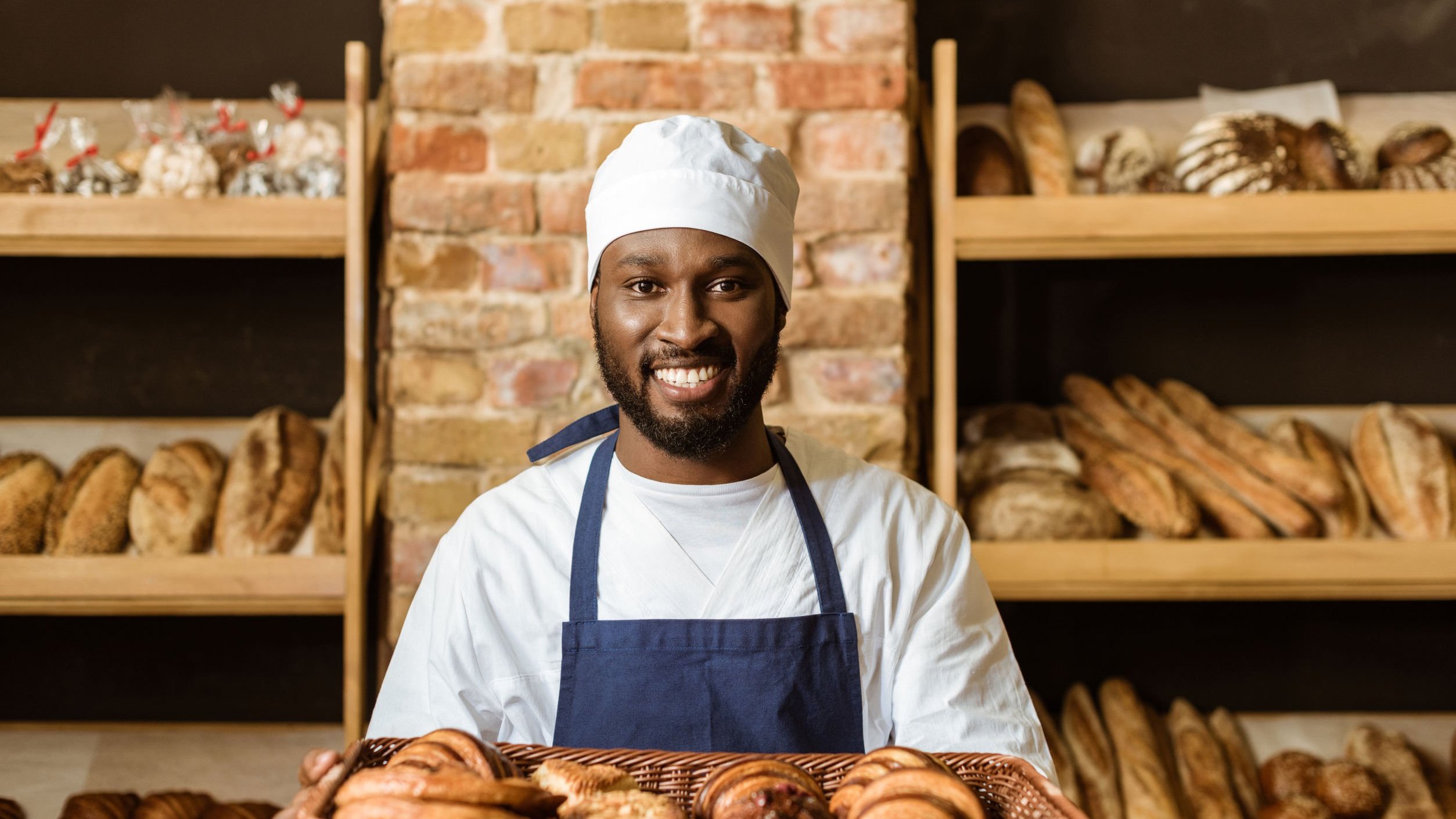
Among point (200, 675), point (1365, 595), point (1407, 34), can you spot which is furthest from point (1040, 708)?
point (200, 675)

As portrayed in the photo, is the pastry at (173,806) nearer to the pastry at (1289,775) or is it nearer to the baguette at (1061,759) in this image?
the baguette at (1061,759)

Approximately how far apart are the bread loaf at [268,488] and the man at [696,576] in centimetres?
63

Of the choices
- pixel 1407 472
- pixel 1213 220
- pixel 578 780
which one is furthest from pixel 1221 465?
pixel 578 780

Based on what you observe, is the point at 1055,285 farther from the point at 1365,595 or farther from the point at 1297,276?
the point at 1365,595

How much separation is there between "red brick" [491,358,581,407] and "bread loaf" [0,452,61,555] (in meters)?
0.88

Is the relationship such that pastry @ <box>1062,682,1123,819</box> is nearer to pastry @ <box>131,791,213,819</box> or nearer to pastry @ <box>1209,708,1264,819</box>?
pastry @ <box>1209,708,1264,819</box>

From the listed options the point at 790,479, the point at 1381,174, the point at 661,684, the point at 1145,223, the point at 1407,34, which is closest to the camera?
the point at 661,684

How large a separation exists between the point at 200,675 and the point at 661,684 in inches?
58.8

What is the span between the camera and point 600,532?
1282 mm

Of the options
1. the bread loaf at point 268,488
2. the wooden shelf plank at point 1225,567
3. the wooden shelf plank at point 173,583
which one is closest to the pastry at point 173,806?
the wooden shelf plank at point 173,583

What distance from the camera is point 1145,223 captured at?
1.74 metres

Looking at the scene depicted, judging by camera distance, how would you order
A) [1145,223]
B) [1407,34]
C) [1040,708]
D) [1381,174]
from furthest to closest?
[1407,34] < [1040,708] < [1381,174] < [1145,223]

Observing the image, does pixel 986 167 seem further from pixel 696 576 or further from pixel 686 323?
pixel 696 576

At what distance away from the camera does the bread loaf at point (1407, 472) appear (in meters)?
1.80
